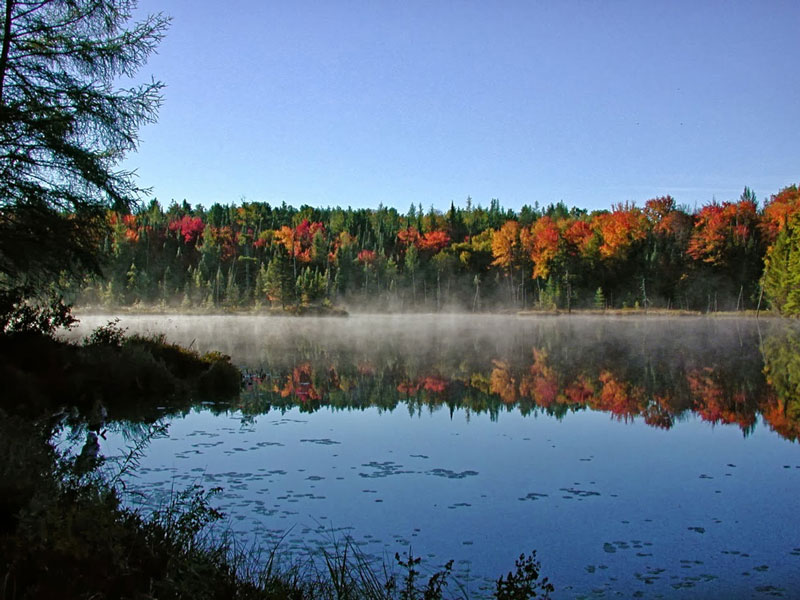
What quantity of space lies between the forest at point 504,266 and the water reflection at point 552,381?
5136 cm

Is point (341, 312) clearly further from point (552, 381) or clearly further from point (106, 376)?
point (106, 376)

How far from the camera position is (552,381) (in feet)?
77.7

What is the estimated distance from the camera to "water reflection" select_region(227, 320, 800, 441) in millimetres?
18188

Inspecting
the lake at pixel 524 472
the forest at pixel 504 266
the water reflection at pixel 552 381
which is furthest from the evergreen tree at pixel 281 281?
the lake at pixel 524 472

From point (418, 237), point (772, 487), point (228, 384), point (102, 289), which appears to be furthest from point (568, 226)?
point (772, 487)

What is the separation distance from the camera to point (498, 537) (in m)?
8.48

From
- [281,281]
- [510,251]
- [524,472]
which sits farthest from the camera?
[510,251]

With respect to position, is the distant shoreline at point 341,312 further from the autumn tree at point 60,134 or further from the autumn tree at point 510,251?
the autumn tree at point 60,134

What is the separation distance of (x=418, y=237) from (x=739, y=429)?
136807 millimetres

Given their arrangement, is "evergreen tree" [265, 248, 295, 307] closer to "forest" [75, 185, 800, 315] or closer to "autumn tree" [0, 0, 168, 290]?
"forest" [75, 185, 800, 315]

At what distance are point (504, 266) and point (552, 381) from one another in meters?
98.3

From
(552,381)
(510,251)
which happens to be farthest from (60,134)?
(510,251)

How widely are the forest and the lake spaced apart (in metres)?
65.8

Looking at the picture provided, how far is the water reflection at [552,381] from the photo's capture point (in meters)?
18.2
